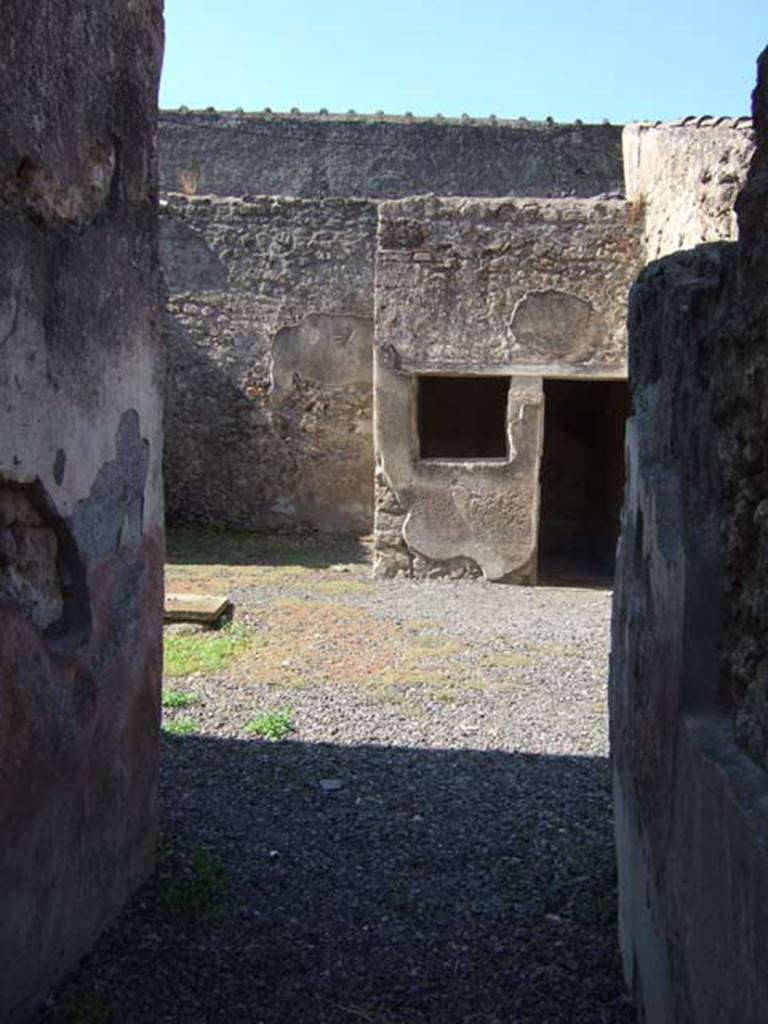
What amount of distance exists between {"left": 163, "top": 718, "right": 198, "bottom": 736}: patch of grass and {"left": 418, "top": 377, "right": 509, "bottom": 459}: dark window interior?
634 centimetres

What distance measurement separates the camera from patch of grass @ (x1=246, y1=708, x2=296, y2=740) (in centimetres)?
479

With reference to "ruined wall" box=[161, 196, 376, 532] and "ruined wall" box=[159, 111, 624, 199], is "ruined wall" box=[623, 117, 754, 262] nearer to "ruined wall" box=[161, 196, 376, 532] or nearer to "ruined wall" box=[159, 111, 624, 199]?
"ruined wall" box=[161, 196, 376, 532]

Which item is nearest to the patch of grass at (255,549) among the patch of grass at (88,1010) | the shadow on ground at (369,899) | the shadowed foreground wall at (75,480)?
the shadow on ground at (369,899)

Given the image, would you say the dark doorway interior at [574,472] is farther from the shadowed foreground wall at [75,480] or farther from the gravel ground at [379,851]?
the shadowed foreground wall at [75,480]

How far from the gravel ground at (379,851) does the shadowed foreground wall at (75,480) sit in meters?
0.24

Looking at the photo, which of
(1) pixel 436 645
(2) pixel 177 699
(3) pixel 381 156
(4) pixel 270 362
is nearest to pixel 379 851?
(2) pixel 177 699

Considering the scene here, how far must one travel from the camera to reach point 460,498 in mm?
8523

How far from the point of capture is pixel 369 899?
328cm

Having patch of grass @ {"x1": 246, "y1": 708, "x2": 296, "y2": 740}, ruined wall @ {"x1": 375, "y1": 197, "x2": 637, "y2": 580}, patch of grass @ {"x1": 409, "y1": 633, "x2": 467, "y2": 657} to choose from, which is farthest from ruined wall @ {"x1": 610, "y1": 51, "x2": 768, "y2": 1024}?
ruined wall @ {"x1": 375, "y1": 197, "x2": 637, "y2": 580}

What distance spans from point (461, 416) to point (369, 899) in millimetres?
8095

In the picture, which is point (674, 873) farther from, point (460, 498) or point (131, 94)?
point (460, 498)

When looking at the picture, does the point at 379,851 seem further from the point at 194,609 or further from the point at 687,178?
the point at 687,178

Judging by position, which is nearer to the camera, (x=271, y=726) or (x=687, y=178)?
(x=271, y=726)

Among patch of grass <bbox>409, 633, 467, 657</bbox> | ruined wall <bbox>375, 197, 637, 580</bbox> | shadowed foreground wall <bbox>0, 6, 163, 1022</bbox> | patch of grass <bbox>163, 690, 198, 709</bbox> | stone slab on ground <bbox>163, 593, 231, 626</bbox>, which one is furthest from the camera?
ruined wall <bbox>375, 197, 637, 580</bbox>
